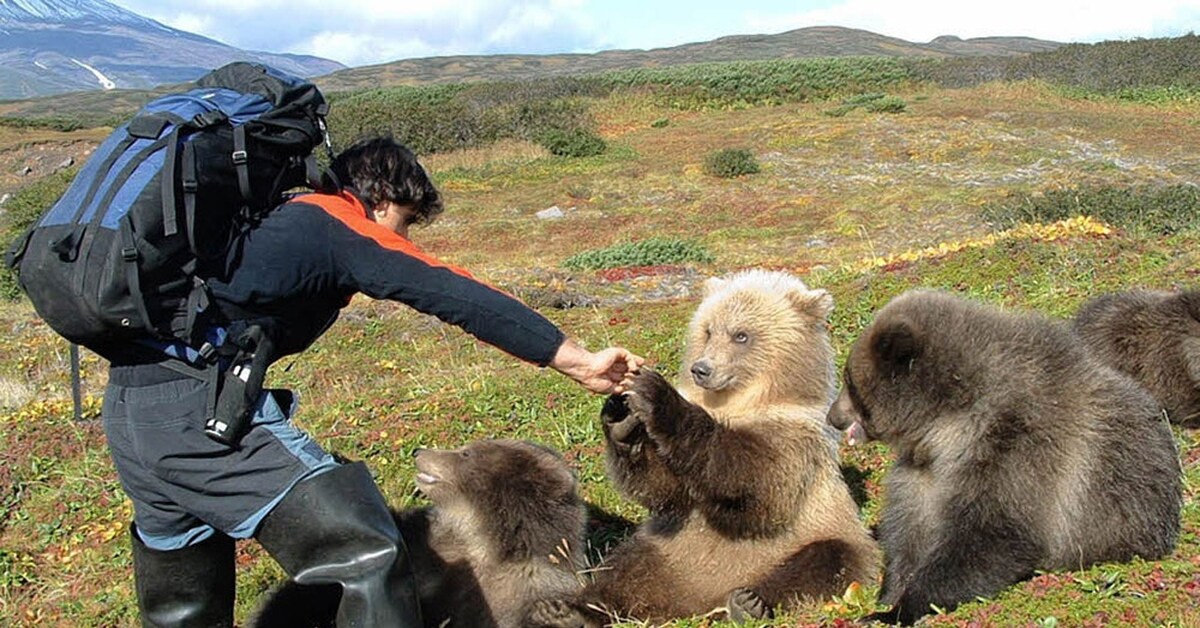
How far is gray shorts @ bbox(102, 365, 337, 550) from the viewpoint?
394 centimetres

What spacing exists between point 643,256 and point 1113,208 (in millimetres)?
8641

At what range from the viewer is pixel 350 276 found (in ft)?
13.0

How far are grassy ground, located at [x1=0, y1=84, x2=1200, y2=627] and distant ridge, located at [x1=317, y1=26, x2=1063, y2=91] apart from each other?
108211 mm

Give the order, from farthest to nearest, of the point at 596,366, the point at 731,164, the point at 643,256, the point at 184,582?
the point at 731,164 → the point at 643,256 → the point at 184,582 → the point at 596,366

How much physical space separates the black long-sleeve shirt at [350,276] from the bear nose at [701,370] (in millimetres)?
1325

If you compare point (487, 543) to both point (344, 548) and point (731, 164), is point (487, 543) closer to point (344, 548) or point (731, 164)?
point (344, 548)

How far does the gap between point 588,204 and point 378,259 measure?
27288 millimetres

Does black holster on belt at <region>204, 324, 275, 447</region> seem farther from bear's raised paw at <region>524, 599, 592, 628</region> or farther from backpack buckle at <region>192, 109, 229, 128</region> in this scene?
bear's raised paw at <region>524, 599, 592, 628</region>

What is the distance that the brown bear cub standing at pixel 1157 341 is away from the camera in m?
7.23

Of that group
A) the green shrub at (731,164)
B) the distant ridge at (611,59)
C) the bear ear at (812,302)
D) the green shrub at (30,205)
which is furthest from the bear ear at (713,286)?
the distant ridge at (611,59)

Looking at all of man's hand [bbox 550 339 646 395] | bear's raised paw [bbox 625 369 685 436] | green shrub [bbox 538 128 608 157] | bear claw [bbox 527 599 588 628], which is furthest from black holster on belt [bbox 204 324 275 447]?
green shrub [bbox 538 128 608 157]

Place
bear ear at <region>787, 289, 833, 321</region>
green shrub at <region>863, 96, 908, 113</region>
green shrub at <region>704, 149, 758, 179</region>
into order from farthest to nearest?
green shrub at <region>863, 96, 908, 113</region>, green shrub at <region>704, 149, 758, 179</region>, bear ear at <region>787, 289, 833, 321</region>

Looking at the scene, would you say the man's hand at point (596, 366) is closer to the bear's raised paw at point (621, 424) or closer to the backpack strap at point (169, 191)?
the bear's raised paw at point (621, 424)

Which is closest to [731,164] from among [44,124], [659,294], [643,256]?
[643,256]
